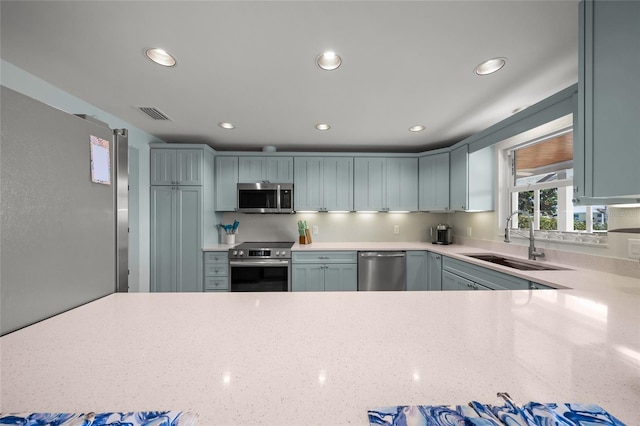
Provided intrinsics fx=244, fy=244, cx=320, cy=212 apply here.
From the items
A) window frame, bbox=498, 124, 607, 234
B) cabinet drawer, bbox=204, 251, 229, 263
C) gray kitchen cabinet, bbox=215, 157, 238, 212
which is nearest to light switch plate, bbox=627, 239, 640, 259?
window frame, bbox=498, 124, 607, 234

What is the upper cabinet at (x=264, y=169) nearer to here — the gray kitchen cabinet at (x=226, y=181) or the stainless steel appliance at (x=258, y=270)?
the gray kitchen cabinet at (x=226, y=181)

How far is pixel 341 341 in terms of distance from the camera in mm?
667

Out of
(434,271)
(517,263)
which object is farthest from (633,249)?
(434,271)

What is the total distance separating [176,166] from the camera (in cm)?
314

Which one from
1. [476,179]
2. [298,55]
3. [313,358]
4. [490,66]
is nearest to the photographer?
[313,358]

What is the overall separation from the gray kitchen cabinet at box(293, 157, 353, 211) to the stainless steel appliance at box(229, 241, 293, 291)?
0.84m

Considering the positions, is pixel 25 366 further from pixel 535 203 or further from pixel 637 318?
pixel 535 203

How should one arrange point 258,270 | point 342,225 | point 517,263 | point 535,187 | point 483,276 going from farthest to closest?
point 342,225 < point 258,270 < point 535,187 < point 517,263 < point 483,276

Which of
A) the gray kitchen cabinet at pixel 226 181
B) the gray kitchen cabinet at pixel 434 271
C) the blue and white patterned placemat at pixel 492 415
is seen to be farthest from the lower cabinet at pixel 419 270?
the blue and white patterned placemat at pixel 492 415

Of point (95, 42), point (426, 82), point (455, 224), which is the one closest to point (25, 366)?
point (95, 42)

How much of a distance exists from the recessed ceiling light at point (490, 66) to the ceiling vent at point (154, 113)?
2764 mm

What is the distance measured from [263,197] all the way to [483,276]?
2.73 metres

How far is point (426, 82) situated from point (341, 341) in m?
1.98

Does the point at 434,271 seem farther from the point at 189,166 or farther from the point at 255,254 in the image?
the point at 189,166
